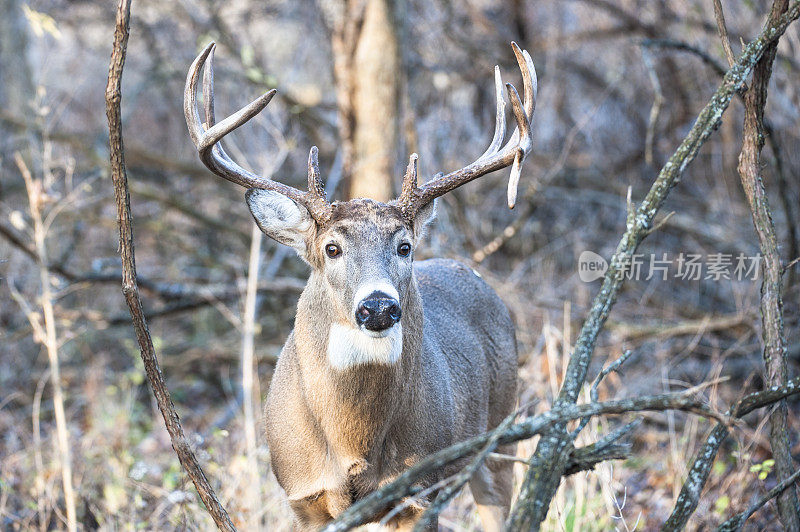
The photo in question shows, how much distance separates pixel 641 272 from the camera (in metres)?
10.6

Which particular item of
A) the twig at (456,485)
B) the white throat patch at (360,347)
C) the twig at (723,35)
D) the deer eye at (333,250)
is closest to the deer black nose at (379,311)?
the white throat patch at (360,347)

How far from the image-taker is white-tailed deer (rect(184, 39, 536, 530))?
12.9 feet

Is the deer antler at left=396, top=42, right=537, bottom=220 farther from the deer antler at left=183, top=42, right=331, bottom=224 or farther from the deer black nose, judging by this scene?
the deer black nose

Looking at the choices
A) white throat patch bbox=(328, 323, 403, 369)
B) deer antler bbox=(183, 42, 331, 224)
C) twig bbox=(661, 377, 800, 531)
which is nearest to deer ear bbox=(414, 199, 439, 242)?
deer antler bbox=(183, 42, 331, 224)

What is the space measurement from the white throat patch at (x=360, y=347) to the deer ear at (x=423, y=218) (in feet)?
2.10

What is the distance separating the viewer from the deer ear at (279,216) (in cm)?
423

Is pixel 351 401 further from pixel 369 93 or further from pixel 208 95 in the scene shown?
pixel 369 93

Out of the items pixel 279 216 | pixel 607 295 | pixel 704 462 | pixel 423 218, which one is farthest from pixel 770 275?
pixel 279 216

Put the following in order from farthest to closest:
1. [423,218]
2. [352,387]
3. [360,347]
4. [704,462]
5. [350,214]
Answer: [423,218]
[350,214]
[352,387]
[360,347]
[704,462]

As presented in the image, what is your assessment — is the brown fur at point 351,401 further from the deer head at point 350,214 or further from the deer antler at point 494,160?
the deer antler at point 494,160

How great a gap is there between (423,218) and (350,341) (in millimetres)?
889

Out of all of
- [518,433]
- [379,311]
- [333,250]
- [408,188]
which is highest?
[408,188]

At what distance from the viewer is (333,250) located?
13.4 ft

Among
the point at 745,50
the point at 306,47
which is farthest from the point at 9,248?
the point at 745,50
